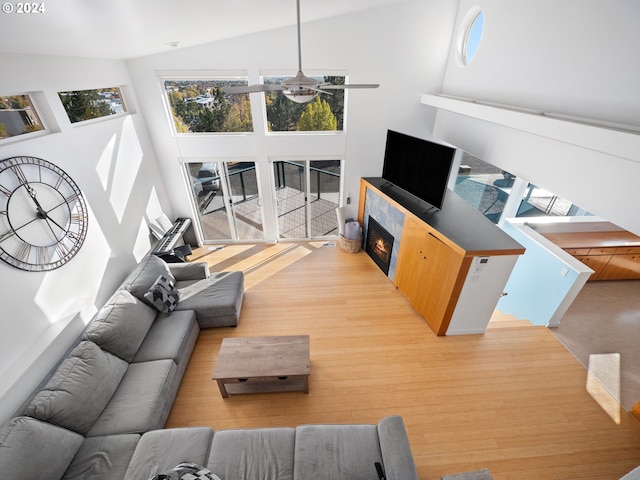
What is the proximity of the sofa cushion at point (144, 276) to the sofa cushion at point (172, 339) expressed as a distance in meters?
0.40

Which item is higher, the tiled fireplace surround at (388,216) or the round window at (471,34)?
the round window at (471,34)

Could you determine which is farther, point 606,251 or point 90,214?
point 606,251

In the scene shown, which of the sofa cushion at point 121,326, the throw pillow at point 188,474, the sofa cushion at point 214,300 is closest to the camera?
the throw pillow at point 188,474

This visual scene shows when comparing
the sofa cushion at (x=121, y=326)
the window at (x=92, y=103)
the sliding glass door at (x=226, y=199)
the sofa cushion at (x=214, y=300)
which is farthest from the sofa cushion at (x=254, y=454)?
the window at (x=92, y=103)

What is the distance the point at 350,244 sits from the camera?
17.3ft

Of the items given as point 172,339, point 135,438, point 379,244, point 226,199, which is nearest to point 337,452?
point 135,438

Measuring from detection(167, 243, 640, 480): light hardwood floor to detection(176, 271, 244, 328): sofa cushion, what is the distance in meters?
0.20

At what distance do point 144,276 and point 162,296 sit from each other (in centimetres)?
39

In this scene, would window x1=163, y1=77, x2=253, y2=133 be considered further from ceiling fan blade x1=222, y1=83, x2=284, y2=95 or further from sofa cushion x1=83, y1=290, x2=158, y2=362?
sofa cushion x1=83, y1=290, x2=158, y2=362

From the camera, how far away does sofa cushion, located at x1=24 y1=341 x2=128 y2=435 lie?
219cm

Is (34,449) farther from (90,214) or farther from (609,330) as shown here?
(609,330)

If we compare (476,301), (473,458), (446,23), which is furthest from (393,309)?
(446,23)

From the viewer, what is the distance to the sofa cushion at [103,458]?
209 cm

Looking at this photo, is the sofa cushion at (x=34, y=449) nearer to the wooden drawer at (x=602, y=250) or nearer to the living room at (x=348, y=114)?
the living room at (x=348, y=114)
